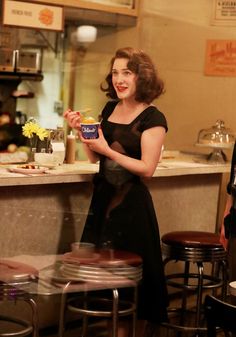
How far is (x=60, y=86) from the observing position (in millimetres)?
6793

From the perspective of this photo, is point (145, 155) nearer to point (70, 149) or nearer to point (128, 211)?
point (128, 211)

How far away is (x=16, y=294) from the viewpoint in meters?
3.47

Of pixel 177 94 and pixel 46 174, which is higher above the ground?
pixel 177 94

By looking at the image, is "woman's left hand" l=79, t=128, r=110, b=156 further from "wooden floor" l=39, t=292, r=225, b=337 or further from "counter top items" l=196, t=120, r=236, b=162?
"counter top items" l=196, t=120, r=236, b=162

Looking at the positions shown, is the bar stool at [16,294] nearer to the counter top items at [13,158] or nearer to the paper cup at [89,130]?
the paper cup at [89,130]

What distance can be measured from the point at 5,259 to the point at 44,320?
20.8 inches

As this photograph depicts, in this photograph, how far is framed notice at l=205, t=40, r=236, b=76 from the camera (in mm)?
5738

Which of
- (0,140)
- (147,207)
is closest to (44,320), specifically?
(147,207)

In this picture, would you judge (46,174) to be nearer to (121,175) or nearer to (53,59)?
(121,175)

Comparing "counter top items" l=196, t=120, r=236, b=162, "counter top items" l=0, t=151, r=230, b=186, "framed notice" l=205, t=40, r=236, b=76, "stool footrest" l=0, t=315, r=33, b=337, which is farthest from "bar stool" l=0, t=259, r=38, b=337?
"framed notice" l=205, t=40, r=236, b=76

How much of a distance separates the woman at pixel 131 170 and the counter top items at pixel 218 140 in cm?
120

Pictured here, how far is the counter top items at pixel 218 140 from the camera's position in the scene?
17.2 ft

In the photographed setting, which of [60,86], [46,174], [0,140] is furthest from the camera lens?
[60,86]

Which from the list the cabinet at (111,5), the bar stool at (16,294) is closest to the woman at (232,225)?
the bar stool at (16,294)
